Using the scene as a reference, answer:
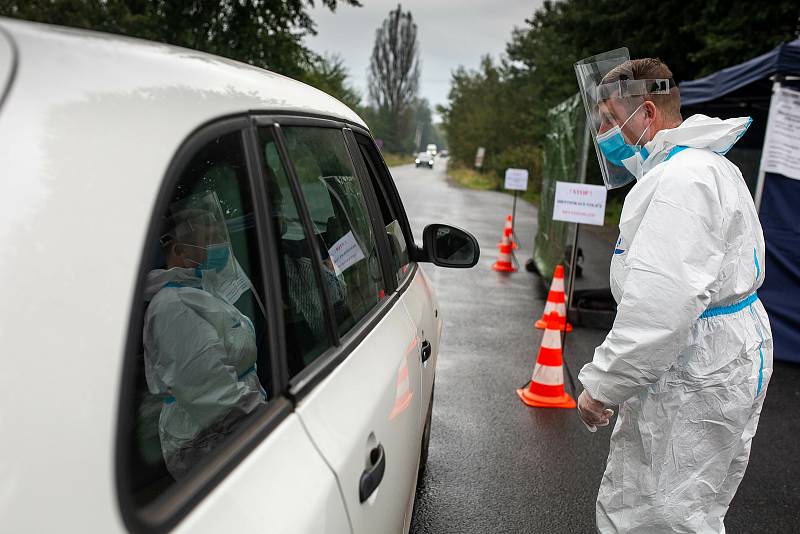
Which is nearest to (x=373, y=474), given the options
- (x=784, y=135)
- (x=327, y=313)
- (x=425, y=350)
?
(x=327, y=313)

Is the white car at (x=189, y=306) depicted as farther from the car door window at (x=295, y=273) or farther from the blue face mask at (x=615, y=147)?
the blue face mask at (x=615, y=147)

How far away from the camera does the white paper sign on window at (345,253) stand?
77.0 inches

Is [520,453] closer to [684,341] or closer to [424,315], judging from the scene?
[424,315]

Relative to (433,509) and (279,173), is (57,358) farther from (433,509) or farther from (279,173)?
(433,509)

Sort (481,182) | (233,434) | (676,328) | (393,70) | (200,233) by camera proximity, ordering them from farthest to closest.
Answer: (393,70) < (481,182) < (676,328) < (200,233) < (233,434)

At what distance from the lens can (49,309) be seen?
0.77m

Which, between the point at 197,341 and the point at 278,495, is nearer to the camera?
the point at 278,495

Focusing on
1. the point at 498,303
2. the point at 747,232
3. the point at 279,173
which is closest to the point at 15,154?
the point at 279,173

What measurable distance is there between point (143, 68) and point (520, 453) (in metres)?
3.83

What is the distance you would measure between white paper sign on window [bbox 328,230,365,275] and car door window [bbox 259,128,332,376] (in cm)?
18

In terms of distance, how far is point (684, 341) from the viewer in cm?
209

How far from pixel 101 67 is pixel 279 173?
59 cm

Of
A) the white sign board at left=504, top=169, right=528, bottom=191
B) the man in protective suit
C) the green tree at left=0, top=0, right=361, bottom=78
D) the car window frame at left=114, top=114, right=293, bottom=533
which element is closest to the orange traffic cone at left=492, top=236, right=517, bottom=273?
the white sign board at left=504, top=169, right=528, bottom=191

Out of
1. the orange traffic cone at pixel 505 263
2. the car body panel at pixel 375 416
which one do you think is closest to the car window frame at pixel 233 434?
the car body panel at pixel 375 416
